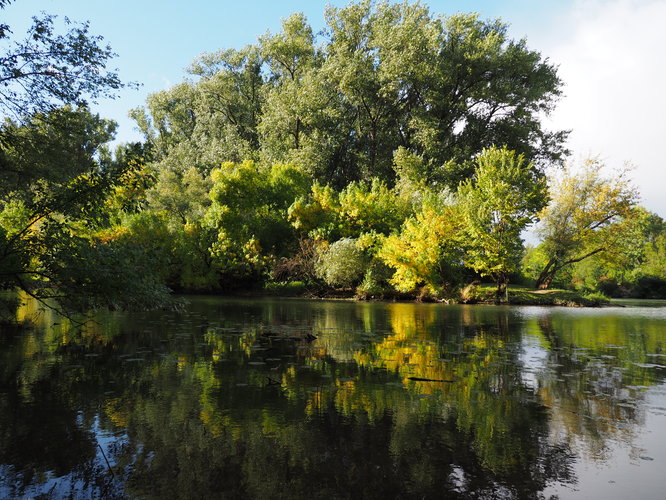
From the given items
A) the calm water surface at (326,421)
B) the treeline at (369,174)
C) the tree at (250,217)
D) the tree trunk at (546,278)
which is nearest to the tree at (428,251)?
the treeline at (369,174)

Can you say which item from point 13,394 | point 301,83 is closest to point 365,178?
point 301,83

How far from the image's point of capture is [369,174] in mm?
46844

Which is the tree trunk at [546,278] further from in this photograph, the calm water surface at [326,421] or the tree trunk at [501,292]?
the calm water surface at [326,421]

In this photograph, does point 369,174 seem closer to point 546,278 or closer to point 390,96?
point 390,96

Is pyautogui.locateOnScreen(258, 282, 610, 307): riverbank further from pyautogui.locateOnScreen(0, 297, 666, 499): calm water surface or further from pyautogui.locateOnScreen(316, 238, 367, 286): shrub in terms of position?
pyautogui.locateOnScreen(0, 297, 666, 499): calm water surface

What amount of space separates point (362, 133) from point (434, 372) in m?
42.6

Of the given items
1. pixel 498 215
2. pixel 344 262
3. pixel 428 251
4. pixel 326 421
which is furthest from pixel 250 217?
pixel 326 421

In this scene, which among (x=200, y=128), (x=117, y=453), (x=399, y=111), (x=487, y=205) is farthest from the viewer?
(x=200, y=128)

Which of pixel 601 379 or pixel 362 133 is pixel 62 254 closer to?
pixel 601 379

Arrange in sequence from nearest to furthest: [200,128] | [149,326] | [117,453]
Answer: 1. [117,453]
2. [149,326]
3. [200,128]

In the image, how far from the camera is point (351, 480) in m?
3.77

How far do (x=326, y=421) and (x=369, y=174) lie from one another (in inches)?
1688

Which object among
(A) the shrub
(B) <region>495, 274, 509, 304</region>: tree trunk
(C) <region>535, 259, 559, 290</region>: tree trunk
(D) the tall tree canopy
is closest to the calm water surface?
(B) <region>495, 274, 509, 304</region>: tree trunk

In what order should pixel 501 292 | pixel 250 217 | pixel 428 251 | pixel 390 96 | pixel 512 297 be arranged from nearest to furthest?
pixel 512 297, pixel 428 251, pixel 501 292, pixel 250 217, pixel 390 96
